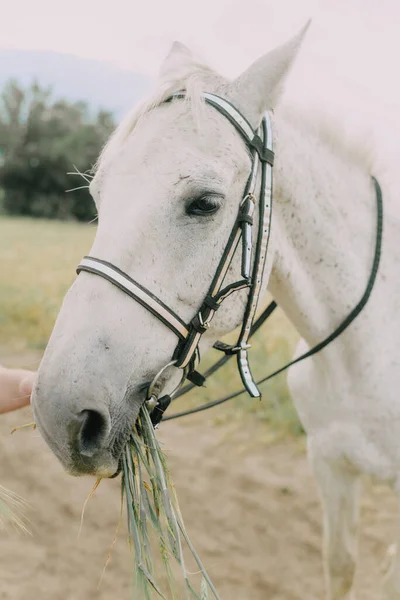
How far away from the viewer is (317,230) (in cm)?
215

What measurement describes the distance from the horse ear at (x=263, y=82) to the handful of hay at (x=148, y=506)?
1.08 meters

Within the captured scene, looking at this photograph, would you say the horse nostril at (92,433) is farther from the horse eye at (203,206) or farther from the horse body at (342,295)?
the horse body at (342,295)

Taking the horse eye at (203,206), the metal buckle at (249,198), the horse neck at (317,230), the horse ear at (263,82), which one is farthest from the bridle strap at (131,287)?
the horse ear at (263,82)

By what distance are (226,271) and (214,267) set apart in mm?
51

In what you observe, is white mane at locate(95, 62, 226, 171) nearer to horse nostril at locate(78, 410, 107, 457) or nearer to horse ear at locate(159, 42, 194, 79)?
horse ear at locate(159, 42, 194, 79)

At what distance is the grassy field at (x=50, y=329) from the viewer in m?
5.61

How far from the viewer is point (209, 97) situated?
1.84 m

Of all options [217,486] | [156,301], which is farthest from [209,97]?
[217,486]

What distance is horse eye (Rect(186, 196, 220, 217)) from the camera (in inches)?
66.8

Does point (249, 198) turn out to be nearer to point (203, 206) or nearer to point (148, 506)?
point (203, 206)

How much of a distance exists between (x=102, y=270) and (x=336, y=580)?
2320 mm

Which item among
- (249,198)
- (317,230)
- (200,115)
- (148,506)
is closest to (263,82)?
(200,115)

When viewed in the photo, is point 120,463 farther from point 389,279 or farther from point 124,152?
point 389,279

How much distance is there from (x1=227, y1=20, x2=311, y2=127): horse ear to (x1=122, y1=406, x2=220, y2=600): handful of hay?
1.08 meters
